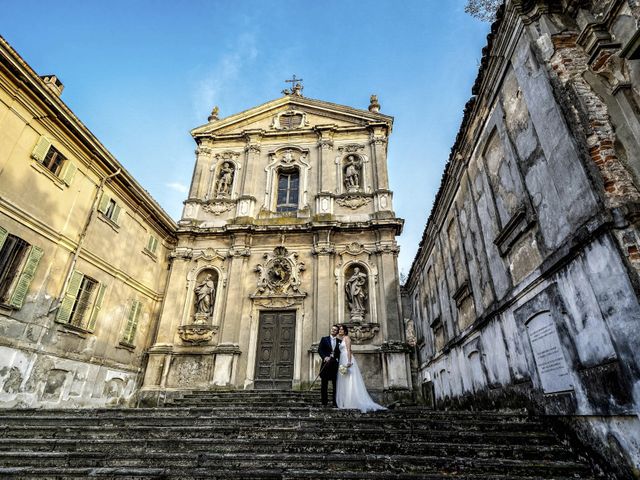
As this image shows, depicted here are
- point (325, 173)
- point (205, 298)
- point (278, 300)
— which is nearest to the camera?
point (278, 300)

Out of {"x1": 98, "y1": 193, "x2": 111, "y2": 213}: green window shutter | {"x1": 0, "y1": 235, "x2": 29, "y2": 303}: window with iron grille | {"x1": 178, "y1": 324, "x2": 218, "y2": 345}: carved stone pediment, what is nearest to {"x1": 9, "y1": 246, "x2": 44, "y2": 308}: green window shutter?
{"x1": 0, "y1": 235, "x2": 29, "y2": 303}: window with iron grille

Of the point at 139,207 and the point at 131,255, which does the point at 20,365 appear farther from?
the point at 139,207

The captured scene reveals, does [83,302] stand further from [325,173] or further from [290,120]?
[290,120]

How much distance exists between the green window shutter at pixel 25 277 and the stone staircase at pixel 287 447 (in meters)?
2.83

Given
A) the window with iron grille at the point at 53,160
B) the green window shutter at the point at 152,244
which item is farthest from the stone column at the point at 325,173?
the window with iron grille at the point at 53,160

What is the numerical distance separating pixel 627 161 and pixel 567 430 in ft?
11.4

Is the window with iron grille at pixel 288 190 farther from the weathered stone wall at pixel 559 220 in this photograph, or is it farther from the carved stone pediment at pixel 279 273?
the weathered stone wall at pixel 559 220

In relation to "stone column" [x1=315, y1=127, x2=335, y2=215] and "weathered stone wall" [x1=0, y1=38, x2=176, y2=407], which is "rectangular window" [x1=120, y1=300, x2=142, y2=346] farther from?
"stone column" [x1=315, y1=127, x2=335, y2=215]

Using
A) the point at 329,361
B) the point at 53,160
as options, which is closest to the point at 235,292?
the point at 329,361

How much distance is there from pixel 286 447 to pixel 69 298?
8.23 m

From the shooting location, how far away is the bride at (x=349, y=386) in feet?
23.7

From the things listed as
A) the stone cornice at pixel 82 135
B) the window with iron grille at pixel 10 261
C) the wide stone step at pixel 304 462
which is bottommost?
the wide stone step at pixel 304 462

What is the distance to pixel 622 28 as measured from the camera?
14.5 feet

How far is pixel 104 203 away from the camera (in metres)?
11.2
